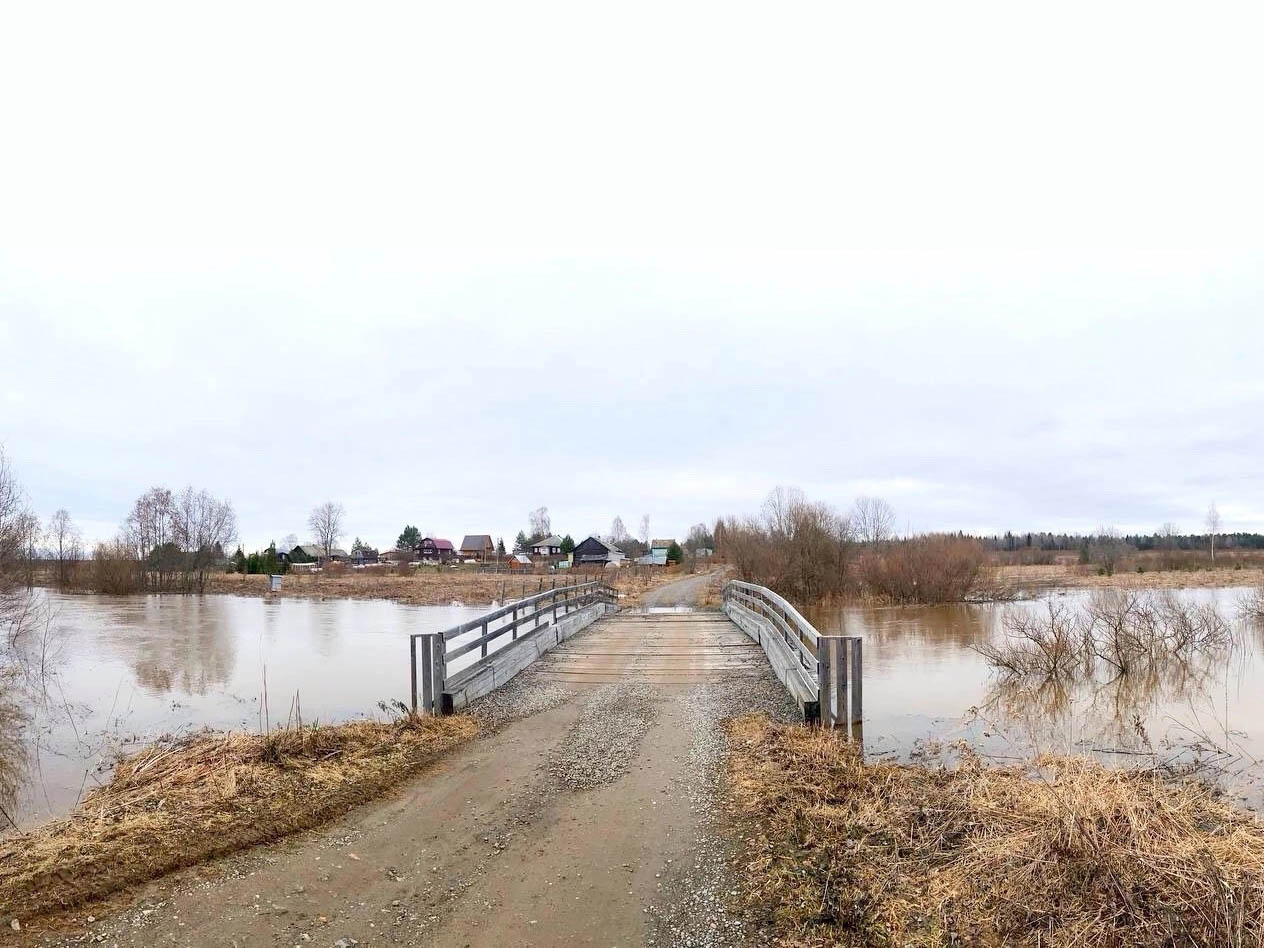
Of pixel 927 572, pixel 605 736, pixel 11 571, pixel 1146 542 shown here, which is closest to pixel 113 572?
pixel 11 571

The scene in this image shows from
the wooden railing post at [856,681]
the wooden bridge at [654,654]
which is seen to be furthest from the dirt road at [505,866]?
the wooden railing post at [856,681]

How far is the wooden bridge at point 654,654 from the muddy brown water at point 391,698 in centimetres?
131

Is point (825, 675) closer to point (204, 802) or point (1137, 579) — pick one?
point (204, 802)

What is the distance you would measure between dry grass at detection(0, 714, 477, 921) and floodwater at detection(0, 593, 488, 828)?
4.89ft

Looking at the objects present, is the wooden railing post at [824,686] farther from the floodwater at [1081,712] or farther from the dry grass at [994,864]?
the dry grass at [994,864]

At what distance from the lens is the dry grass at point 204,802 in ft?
13.7

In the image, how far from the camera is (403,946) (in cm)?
361

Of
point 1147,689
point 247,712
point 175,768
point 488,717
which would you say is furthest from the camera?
point 1147,689

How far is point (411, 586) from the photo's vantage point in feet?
151

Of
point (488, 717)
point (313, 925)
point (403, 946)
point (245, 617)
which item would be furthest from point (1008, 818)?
point (245, 617)

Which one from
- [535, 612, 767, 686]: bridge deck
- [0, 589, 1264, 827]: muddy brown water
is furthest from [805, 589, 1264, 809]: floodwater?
[535, 612, 767, 686]: bridge deck

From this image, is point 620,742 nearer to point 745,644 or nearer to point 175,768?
point 175,768

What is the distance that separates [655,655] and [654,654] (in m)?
0.10

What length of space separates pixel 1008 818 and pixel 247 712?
36.5 feet
